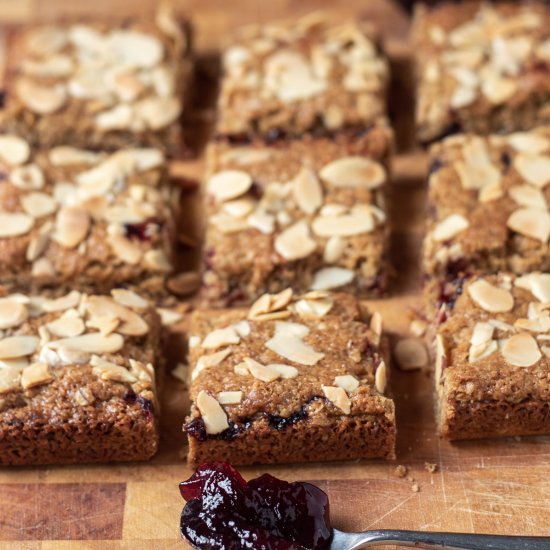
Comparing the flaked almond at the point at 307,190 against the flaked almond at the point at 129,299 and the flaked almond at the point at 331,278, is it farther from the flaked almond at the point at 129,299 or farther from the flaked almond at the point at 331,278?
the flaked almond at the point at 129,299

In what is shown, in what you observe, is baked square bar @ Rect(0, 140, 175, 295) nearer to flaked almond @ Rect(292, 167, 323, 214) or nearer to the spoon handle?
flaked almond @ Rect(292, 167, 323, 214)

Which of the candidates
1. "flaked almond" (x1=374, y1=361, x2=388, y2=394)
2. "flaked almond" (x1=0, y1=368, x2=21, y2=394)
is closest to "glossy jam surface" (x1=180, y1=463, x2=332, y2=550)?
"flaked almond" (x1=374, y1=361, x2=388, y2=394)

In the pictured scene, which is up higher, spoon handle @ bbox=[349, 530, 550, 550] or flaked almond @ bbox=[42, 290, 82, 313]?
flaked almond @ bbox=[42, 290, 82, 313]

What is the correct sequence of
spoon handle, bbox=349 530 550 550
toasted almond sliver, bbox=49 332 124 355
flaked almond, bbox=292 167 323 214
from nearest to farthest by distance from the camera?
spoon handle, bbox=349 530 550 550, toasted almond sliver, bbox=49 332 124 355, flaked almond, bbox=292 167 323 214

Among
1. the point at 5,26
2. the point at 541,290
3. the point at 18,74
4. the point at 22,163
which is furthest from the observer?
the point at 5,26

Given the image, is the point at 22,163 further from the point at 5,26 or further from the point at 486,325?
the point at 486,325

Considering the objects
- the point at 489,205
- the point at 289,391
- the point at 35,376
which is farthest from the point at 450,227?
the point at 35,376

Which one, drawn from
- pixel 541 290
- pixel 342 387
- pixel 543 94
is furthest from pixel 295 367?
pixel 543 94

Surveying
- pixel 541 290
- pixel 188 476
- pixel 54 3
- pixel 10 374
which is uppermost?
pixel 54 3
